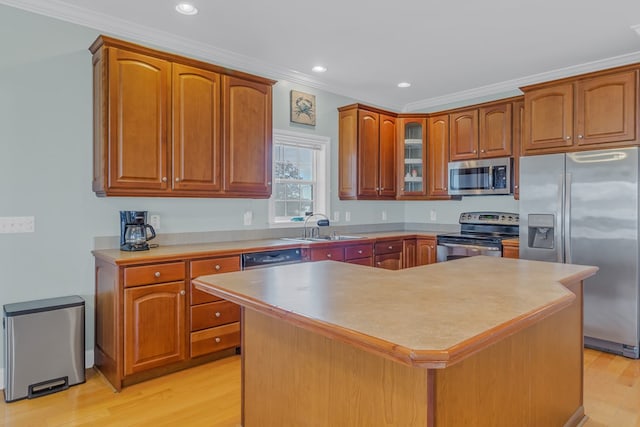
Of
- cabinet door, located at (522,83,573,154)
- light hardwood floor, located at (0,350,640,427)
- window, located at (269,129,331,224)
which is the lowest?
light hardwood floor, located at (0,350,640,427)

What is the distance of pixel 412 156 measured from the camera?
16.9 feet

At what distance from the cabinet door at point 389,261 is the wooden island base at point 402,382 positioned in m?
2.32

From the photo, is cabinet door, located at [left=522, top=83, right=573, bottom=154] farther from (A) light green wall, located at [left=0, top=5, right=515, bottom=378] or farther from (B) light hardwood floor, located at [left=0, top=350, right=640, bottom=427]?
(A) light green wall, located at [left=0, top=5, right=515, bottom=378]

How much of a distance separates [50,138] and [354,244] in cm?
274

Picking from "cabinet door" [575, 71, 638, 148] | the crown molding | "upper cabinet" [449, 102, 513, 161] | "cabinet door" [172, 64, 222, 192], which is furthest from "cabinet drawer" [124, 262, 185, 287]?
the crown molding

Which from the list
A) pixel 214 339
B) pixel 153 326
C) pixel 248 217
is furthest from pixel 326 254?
pixel 153 326

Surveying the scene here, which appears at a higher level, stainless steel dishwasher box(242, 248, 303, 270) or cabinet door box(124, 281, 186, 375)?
stainless steel dishwasher box(242, 248, 303, 270)

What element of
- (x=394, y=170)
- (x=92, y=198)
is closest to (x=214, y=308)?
(x=92, y=198)

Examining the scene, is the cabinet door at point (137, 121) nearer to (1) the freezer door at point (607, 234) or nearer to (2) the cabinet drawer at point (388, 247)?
(2) the cabinet drawer at point (388, 247)

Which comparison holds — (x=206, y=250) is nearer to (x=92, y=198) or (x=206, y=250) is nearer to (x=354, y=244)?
(x=92, y=198)

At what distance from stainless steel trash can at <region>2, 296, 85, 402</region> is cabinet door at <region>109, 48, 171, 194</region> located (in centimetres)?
89

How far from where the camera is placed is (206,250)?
10.0 feet

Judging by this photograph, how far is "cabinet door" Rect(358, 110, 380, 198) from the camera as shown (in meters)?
4.66

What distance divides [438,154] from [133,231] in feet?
11.8
